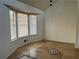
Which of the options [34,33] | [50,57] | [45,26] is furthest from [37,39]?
[50,57]

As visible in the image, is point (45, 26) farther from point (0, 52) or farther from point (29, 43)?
point (0, 52)

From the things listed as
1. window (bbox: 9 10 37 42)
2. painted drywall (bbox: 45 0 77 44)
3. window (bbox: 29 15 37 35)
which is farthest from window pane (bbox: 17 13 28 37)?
painted drywall (bbox: 45 0 77 44)

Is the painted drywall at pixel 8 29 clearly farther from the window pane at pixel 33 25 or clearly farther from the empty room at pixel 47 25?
the window pane at pixel 33 25

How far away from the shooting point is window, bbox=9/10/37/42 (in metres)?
4.32

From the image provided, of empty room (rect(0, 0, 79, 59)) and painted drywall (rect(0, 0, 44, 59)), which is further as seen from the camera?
empty room (rect(0, 0, 79, 59))

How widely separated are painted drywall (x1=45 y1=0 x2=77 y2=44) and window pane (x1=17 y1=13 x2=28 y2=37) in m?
1.71

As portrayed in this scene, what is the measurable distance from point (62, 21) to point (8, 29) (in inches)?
144

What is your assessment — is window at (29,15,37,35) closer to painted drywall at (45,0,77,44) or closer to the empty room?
the empty room

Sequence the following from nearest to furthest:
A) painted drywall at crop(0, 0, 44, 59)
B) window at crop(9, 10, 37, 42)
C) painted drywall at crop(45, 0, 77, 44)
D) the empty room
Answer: painted drywall at crop(0, 0, 44, 59) < window at crop(9, 10, 37, 42) < the empty room < painted drywall at crop(45, 0, 77, 44)

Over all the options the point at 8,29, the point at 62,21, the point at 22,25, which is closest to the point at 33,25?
the point at 22,25

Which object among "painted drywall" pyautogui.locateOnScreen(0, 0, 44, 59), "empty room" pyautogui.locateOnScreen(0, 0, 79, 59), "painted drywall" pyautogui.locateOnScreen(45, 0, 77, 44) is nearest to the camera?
"painted drywall" pyautogui.locateOnScreen(0, 0, 44, 59)

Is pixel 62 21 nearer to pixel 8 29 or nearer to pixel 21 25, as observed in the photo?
pixel 21 25

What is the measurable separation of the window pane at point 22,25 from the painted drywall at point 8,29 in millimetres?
351

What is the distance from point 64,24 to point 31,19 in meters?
2.03
